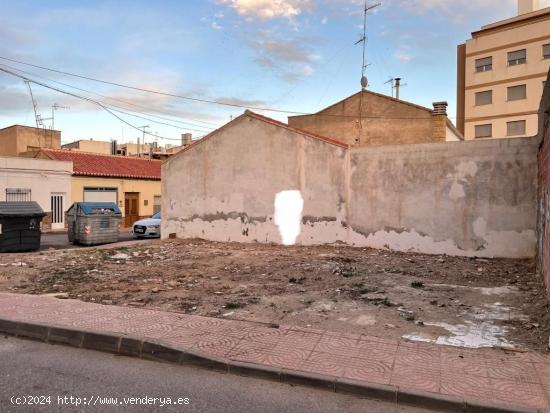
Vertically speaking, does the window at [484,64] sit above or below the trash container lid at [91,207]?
above

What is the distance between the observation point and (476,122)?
46406mm

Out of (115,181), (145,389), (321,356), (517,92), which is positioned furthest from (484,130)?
(145,389)

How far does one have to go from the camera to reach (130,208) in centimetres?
3328

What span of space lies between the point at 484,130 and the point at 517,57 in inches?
291

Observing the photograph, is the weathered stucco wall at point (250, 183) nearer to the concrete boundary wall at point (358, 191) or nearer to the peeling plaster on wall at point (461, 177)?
the concrete boundary wall at point (358, 191)

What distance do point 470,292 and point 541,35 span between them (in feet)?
143

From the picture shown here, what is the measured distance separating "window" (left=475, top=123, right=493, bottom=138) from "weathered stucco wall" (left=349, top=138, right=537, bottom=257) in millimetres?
37075

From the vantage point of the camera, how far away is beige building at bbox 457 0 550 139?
42281 mm

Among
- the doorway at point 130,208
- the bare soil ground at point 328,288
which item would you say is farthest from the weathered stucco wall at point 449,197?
the doorway at point 130,208

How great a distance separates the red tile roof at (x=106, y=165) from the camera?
101 ft

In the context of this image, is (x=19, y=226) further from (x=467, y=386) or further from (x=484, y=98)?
(x=484, y=98)

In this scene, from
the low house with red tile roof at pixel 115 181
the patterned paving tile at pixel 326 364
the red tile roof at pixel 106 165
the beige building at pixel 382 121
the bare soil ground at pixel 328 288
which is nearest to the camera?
the patterned paving tile at pixel 326 364

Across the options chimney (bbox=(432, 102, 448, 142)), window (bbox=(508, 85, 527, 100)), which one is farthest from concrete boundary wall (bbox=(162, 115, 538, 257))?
window (bbox=(508, 85, 527, 100))

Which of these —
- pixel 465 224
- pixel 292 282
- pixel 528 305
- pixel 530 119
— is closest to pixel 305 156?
pixel 465 224
